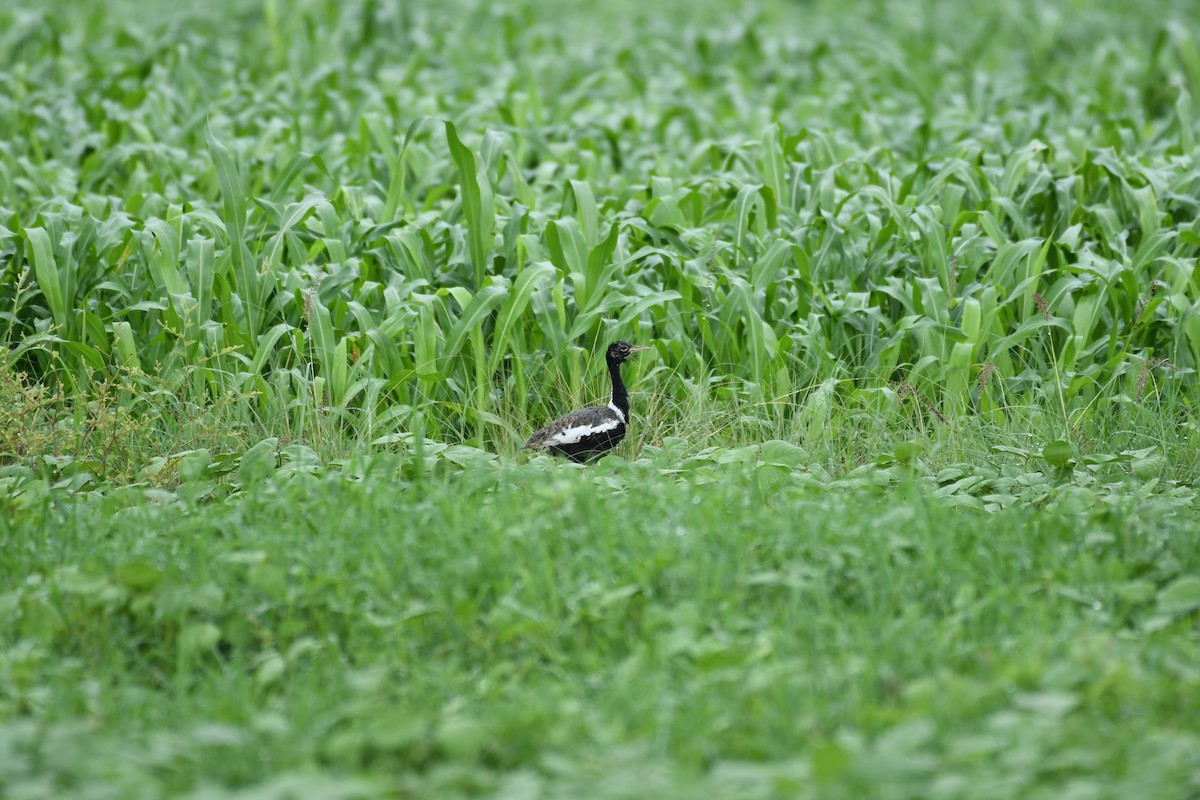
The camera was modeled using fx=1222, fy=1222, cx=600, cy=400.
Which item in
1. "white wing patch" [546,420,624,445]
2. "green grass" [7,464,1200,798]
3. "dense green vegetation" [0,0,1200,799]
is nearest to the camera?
"green grass" [7,464,1200,798]

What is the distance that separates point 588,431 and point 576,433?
0.05 m

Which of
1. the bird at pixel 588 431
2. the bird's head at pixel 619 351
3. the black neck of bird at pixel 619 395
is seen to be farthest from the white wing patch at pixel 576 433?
the bird's head at pixel 619 351

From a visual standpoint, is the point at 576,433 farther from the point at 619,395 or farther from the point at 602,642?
the point at 602,642

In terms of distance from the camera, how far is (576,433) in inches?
199

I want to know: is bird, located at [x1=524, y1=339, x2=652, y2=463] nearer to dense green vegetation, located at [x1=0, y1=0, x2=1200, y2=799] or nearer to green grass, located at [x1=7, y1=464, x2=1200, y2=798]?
dense green vegetation, located at [x1=0, y1=0, x2=1200, y2=799]

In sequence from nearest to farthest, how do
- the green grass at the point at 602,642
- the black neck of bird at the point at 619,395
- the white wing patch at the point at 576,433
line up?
the green grass at the point at 602,642 → the white wing patch at the point at 576,433 → the black neck of bird at the point at 619,395

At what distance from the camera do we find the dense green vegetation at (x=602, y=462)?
10.2 feet

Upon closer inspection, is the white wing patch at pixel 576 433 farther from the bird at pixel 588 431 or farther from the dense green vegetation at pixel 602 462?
the dense green vegetation at pixel 602 462

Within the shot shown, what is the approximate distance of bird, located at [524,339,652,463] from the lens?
5070 mm

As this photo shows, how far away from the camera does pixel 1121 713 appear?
3201 mm

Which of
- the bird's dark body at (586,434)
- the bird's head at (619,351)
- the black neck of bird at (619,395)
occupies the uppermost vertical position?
the bird's head at (619,351)

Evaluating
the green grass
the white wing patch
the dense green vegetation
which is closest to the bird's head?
the dense green vegetation

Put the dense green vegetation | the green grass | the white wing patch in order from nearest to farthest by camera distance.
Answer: the green grass, the dense green vegetation, the white wing patch

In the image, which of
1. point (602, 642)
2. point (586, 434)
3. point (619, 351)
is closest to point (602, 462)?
point (586, 434)
